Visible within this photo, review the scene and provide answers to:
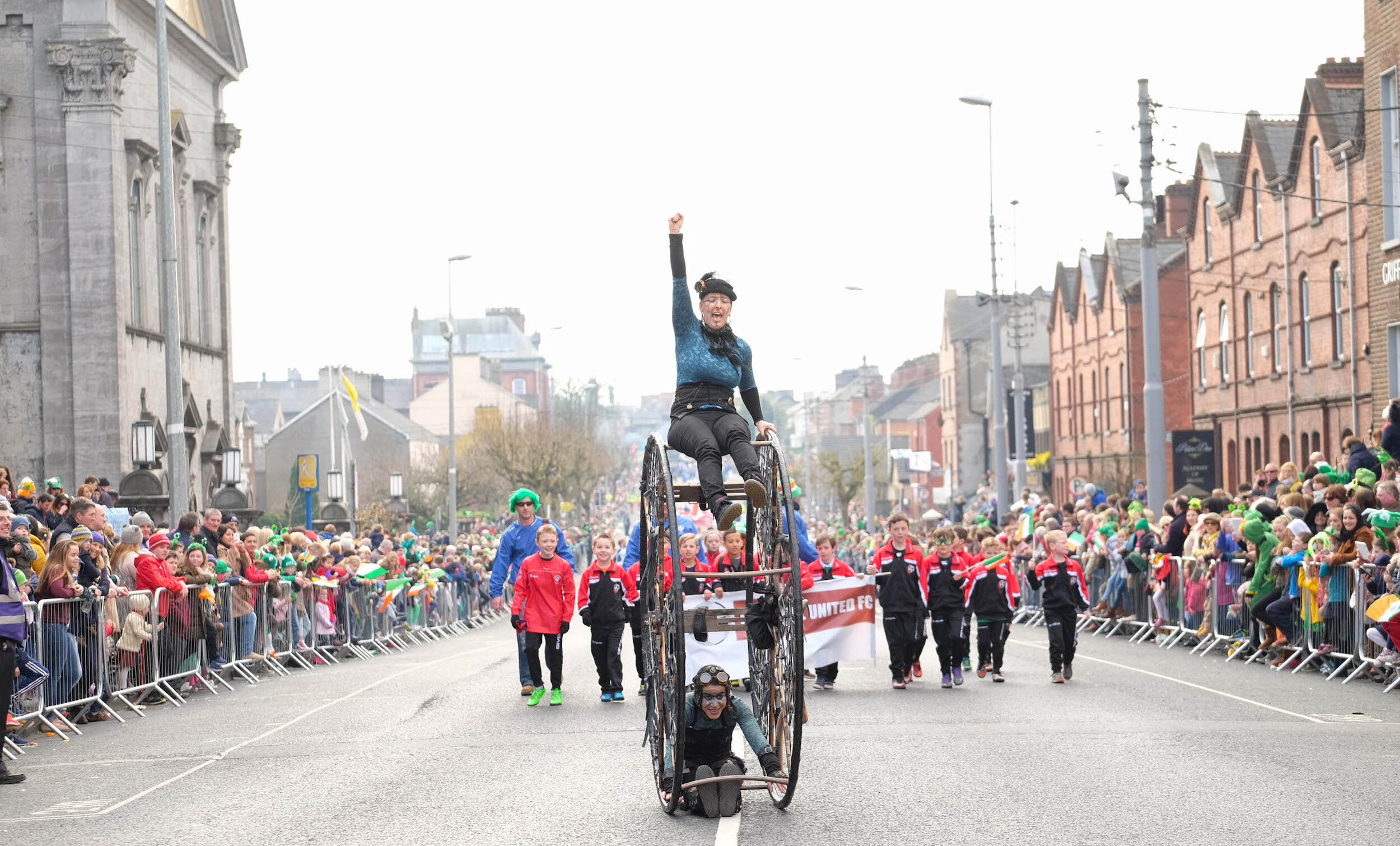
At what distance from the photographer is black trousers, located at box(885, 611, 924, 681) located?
16844mm

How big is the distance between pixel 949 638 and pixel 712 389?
8639mm

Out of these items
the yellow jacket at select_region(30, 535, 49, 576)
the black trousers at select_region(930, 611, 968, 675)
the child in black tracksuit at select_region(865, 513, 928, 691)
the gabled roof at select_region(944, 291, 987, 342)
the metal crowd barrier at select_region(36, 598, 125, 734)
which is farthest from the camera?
the gabled roof at select_region(944, 291, 987, 342)

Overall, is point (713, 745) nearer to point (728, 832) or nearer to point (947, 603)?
Result: point (728, 832)

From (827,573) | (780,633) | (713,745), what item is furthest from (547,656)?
(780,633)

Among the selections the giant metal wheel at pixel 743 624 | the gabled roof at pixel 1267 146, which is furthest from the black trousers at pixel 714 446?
Answer: the gabled roof at pixel 1267 146

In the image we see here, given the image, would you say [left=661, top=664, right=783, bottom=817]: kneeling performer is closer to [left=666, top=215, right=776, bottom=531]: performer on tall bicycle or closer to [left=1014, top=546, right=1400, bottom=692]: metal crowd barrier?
[left=666, top=215, right=776, bottom=531]: performer on tall bicycle

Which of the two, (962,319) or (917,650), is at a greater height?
(962,319)

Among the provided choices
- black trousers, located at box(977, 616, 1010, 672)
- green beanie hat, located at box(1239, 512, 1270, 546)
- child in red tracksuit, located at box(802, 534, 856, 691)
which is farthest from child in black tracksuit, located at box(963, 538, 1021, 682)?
green beanie hat, located at box(1239, 512, 1270, 546)

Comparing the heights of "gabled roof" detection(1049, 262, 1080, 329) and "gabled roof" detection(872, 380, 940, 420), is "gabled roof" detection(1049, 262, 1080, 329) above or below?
above

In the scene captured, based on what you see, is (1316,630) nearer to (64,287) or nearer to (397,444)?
(64,287)

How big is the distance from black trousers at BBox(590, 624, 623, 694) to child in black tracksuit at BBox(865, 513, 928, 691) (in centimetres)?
263

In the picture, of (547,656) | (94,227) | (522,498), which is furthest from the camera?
(94,227)

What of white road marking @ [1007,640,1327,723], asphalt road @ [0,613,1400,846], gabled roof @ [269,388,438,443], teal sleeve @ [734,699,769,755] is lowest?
white road marking @ [1007,640,1327,723]

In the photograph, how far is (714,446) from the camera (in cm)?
907
